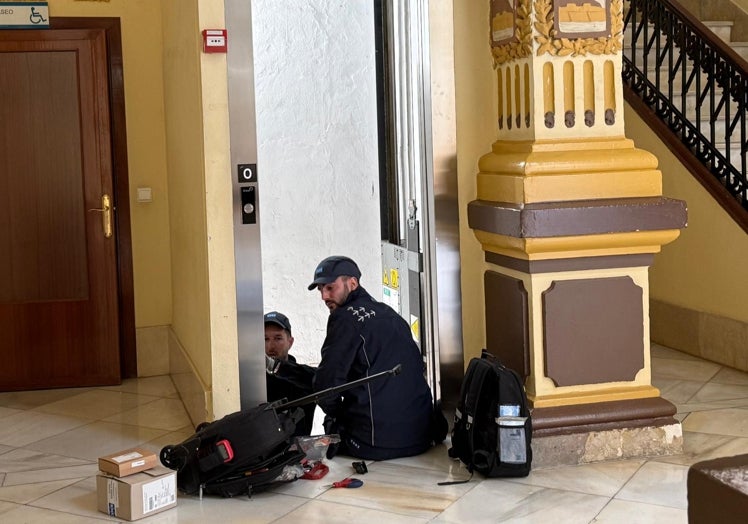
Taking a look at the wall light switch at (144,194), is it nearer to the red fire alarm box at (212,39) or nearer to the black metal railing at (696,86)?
the red fire alarm box at (212,39)

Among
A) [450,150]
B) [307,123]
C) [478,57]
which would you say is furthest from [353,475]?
[307,123]

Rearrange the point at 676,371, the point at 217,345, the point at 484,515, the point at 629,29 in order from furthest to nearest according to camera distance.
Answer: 1. the point at 629,29
2. the point at 676,371
3. the point at 217,345
4. the point at 484,515

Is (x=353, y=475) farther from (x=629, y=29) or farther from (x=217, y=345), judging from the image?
(x=629, y=29)

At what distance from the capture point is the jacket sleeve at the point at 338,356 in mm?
4547

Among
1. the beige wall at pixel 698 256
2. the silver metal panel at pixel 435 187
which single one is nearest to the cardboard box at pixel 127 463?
the silver metal panel at pixel 435 187

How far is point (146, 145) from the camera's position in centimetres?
667

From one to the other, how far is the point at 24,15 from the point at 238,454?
3.45 meters

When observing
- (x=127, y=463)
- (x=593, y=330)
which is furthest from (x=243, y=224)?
(x=593, y=330)

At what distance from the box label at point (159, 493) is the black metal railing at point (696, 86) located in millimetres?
3889

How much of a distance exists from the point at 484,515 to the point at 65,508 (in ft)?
5.34

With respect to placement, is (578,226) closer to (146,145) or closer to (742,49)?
(146,145)

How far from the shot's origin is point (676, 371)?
6.37 metres

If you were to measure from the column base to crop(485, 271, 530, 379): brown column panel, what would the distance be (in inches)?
9.8

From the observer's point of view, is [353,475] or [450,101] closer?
[353,475]
